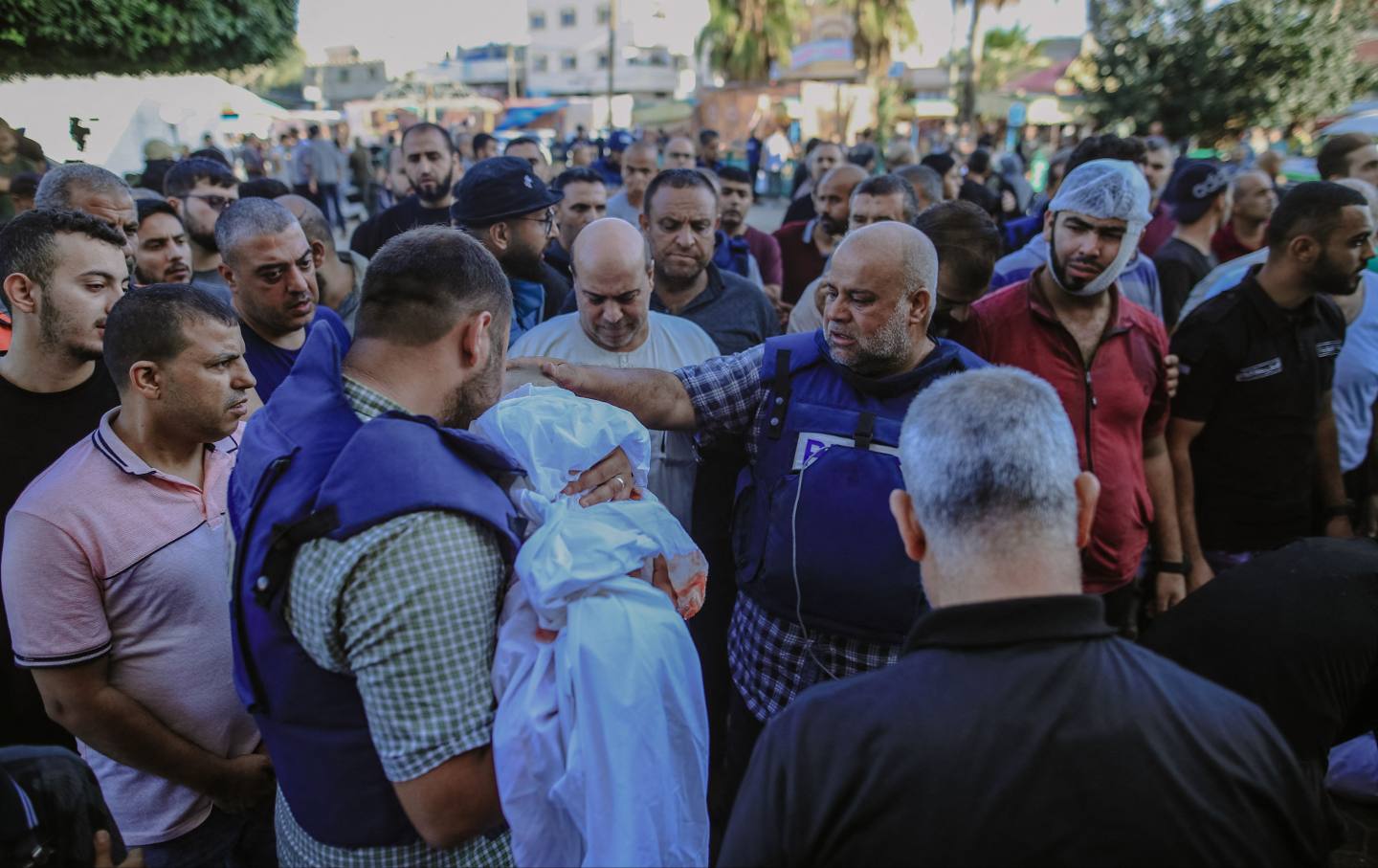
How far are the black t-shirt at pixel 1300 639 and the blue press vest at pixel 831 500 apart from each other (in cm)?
77

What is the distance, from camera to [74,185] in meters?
4.03

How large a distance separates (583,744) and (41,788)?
2.79 ft

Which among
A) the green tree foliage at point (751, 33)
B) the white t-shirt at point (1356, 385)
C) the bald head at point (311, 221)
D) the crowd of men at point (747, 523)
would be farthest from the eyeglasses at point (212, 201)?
the green tree foliage at point (751, 33)

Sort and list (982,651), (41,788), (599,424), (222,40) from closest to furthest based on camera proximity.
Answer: (982,651) < (41,788) < (599,424) < (222,40)

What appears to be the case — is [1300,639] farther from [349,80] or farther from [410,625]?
[349,80]

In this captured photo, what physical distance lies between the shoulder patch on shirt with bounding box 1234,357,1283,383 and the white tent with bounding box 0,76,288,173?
7.00m

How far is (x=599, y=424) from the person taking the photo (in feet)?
6.77

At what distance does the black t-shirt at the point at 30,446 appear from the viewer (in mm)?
2443

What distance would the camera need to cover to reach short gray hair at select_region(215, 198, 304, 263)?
3.43 m

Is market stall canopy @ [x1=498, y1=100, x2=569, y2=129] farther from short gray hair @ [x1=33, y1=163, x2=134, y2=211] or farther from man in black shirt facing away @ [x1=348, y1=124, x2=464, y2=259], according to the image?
short gray hair @ [x1=33, y1=163, x2=134, y2=211]

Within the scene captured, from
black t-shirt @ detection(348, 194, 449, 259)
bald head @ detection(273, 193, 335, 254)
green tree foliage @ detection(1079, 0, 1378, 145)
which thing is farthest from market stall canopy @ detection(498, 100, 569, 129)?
bald head @ detection(273, 193, 335, 254)

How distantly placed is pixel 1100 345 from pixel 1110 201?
0.55 meters

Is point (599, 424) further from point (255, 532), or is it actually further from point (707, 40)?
point (707, 40)

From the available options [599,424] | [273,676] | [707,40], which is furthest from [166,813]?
[707,40]
